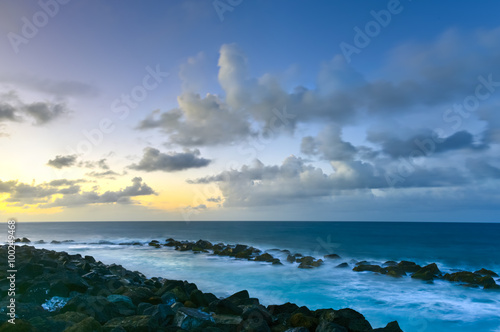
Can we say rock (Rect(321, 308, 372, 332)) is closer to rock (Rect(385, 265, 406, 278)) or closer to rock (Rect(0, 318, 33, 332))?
rock (Rect(0, 318, 33, 332))

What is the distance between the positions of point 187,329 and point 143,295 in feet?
11.5

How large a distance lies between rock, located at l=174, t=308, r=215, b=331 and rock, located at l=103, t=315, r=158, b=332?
79 centimetres

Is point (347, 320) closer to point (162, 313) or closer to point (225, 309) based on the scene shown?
point (225, 309)

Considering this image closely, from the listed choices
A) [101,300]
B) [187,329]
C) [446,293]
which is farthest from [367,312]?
[101,300]

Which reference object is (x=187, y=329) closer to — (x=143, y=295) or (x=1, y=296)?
(x=143, y=295)

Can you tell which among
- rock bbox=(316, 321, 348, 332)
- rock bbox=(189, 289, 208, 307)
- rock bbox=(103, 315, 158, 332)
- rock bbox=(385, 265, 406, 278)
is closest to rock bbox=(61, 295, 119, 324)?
rock bbox=(103, 315, 158, 332)

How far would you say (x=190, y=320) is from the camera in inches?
321

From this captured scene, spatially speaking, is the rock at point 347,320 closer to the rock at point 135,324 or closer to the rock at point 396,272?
the rock at point 135,324

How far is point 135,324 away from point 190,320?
1390 millimetres

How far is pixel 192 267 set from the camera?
2623 cm

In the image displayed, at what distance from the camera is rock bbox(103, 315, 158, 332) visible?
23.9 feet

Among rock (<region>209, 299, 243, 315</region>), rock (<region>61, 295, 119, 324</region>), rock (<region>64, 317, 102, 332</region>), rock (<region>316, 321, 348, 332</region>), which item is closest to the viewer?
rock (<region>64, 317, 102, 332</region>)

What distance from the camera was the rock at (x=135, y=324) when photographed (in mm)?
7278

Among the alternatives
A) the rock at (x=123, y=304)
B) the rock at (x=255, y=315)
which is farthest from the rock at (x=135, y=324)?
the rock at (x=255, y=315)
